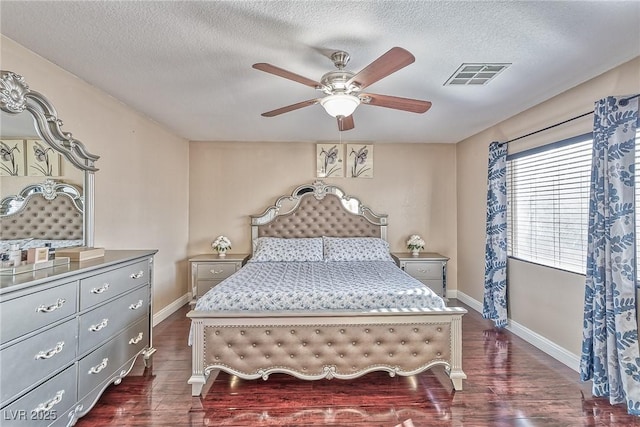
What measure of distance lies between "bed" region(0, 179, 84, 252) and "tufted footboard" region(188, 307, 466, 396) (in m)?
1.12

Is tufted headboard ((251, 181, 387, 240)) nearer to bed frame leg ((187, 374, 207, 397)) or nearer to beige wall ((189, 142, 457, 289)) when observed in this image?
beige wall ((189, 142, 457, 289))

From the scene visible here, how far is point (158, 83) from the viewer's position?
8.66ft

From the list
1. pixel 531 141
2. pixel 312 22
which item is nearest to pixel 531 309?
pixel 531 141

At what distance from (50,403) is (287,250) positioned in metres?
2.79

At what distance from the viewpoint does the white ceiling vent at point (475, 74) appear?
92.0 inches

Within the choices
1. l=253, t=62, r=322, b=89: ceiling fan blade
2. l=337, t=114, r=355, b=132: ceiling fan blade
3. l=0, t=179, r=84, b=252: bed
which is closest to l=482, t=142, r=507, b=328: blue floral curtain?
l=337, t=114, r=355, b=132: ceiling fan blade

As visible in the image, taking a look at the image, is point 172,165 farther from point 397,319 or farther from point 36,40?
point 397,319

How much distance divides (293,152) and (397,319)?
10.4 feet

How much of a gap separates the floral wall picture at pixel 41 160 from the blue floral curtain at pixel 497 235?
4.29 meters

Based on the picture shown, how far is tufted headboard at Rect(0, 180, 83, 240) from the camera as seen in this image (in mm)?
1895

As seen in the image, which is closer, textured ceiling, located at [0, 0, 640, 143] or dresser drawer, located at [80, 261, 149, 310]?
textured ceiling, located at [0, 0, 640, 143]

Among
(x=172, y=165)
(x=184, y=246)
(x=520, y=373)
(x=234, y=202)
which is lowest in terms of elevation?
(x=520, y=373)

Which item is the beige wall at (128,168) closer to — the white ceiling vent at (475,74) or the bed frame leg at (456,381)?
the white ceiling vent at (475,74)

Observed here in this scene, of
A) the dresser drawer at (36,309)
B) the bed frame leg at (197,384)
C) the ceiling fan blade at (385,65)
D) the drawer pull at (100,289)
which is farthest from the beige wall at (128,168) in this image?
the ceiling fan blade at (385,65)
